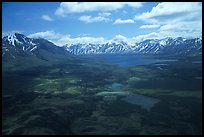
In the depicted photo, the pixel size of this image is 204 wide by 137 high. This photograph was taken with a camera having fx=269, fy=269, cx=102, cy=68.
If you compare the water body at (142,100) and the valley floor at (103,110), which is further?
the water body at (142,100)

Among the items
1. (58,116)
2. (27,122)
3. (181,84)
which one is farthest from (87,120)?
(181,84)

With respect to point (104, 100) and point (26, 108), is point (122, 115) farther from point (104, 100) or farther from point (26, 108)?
point (26, 108)

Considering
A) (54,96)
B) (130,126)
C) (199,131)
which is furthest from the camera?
(54,96)

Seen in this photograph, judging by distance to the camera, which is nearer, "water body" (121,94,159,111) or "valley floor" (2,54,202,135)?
"valley floor" (2,54,202,135)

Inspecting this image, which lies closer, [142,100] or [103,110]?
[103,110]

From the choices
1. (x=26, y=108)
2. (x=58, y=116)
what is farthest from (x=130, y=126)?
(x=26, y=108)

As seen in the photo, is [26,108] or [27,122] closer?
[27,122]

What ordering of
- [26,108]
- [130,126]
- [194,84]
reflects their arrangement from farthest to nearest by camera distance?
1. [194,84]
2. [26,108]
3. [130,126]
